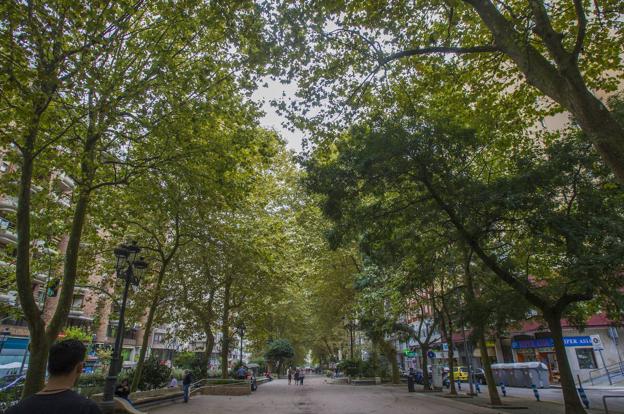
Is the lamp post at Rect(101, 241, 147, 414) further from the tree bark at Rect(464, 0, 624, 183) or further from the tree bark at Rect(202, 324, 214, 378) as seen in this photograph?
the tree bark at Rect(464, 0, 624, 183)

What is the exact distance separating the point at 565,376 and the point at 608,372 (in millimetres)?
18049

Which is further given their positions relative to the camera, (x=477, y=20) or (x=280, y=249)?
(x=280, y=249)

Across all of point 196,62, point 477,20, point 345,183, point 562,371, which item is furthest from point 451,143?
point 196,62

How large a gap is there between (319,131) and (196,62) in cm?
446

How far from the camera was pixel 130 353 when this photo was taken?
1880 inches

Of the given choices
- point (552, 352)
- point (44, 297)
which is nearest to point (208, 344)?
point (44, 297)

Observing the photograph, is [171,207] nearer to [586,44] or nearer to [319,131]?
[319,131]

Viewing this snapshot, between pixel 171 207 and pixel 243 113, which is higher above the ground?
pixel 243 113

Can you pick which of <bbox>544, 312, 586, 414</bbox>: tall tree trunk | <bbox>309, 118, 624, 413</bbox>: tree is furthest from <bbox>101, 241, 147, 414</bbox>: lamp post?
<bbox>544, 312, 586, 414</bbox>: tall tree trunk

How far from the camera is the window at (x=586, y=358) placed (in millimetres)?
25641

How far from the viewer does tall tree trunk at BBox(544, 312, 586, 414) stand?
9758mm

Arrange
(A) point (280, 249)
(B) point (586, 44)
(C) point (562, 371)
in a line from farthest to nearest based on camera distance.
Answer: (A) point (280, 249) → (B) point (586, 44) → (C) point (562, 371)

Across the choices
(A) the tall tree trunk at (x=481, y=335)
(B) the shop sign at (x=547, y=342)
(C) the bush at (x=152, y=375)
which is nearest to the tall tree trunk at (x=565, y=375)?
(A) the tall tree trunk at (x=481, y=335)

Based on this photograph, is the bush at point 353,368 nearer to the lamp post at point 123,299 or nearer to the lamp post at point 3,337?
the lamp post at point 3,337
